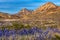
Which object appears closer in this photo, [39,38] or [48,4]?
[39,38]

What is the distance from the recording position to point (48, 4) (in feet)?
341

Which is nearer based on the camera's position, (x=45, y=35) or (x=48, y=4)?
(x=45, y=35)

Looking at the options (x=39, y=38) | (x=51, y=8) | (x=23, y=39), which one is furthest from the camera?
(x=51, y=8)

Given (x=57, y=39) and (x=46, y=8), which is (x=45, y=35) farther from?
(x=46, y=8)

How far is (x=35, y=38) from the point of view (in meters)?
7.12

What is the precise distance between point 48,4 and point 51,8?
211 cm

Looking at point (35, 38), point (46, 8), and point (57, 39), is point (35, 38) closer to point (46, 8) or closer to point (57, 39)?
point (57, 39)

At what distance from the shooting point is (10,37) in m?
7.15

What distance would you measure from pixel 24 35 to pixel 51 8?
314 feet

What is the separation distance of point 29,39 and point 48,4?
9704 cm

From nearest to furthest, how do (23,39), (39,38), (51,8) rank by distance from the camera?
(39,38)
(23,39)
(51,8)

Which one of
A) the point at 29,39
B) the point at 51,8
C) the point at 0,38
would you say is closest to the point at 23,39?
the point at 29,39

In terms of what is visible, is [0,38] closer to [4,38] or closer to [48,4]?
[4,38]

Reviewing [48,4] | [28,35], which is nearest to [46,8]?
[48,4]
